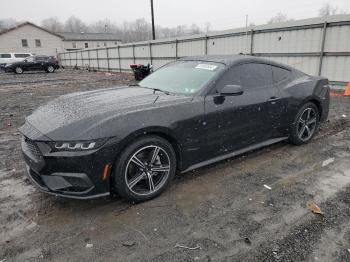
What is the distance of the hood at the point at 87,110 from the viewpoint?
8.94ft

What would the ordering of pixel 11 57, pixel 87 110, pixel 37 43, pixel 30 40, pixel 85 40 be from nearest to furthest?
pixel 87 110 < pixel 11 57 < pixel 30 40 < pixel 37 43 < pixel 85 40

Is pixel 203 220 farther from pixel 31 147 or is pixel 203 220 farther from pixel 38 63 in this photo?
pixel 38 63

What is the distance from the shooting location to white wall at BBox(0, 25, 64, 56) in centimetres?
4897

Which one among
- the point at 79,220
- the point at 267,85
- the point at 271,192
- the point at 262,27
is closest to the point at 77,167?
the point at 79,220

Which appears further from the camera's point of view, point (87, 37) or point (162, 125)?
point (87, 37)

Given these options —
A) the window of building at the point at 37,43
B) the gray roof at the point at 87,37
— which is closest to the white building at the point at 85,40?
the gray roof at the point at 87,37

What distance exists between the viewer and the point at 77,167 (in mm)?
2670

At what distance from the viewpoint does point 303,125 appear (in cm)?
479

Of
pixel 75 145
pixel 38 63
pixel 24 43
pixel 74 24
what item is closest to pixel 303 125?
pixel 75 145

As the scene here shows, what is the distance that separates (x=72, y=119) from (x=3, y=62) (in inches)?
1438

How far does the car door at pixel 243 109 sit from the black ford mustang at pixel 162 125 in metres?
0.01

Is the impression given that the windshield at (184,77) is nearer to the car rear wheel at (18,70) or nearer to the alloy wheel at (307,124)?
the alloy wheel at (307,124)

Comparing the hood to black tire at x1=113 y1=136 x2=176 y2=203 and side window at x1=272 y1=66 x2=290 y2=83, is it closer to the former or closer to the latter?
black tire at x1=113 y1=136 x2=176 y2=203

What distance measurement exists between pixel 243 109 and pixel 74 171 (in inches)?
89.0
